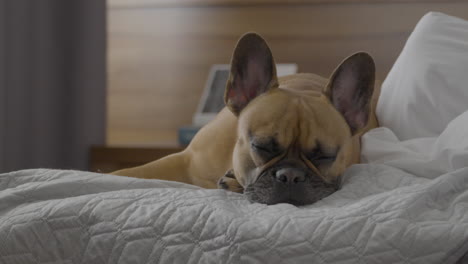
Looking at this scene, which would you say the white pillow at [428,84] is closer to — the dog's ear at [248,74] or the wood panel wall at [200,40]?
the dog's ear at [248,74]

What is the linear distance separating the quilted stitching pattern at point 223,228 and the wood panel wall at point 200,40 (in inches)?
62.9

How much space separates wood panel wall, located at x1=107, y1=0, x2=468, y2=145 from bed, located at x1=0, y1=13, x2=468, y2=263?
1429mm

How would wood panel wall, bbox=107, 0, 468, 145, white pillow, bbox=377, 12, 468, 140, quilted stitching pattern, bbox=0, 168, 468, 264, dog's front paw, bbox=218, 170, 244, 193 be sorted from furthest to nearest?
wood panel wall, bbox=107, 0, 468, 145, white pillow, bbox=377, 12, 468, 140, dog's front paw, bbox=218, 170, 244, 193, quilted stitching pattern, bbox=0, 168, 468, 264

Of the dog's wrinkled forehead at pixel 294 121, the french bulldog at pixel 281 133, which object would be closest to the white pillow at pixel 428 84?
the french bulldog at pixel 281 133

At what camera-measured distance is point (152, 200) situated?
87 centimetres

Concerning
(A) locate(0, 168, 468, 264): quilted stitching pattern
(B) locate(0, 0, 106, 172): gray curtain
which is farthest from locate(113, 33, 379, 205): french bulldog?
(B) locate(0, 0, 106, 172): gray curtain

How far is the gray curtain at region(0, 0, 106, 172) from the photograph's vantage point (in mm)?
2488

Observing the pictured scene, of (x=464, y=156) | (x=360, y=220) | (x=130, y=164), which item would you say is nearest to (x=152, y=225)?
(x=360, y=220)

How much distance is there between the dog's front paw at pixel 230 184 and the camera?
50.0 inches

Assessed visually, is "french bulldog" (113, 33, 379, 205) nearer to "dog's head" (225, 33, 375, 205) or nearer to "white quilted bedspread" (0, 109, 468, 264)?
"dog's head" (225, 33, 375, 205)

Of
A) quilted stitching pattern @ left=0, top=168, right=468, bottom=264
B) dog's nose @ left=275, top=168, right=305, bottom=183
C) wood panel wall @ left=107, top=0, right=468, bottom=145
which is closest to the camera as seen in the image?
quilted stitching pattern @ left=0, top=168, right=468, bottom=264

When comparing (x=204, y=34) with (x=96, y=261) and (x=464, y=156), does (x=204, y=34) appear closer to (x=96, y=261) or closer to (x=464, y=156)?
(x=464, y=156)

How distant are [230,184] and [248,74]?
230mm

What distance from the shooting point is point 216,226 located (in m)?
0.79
